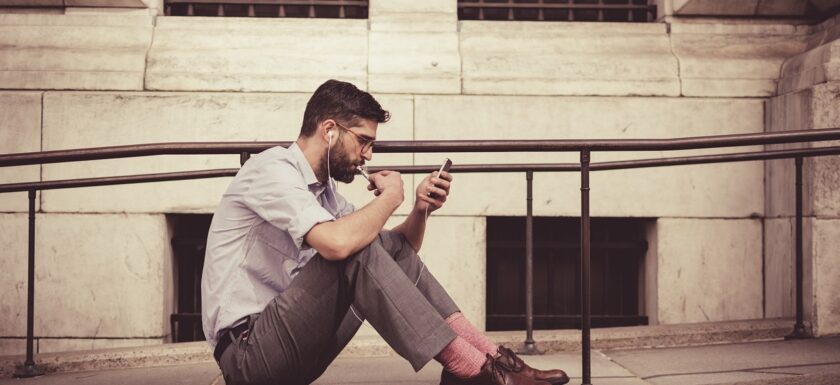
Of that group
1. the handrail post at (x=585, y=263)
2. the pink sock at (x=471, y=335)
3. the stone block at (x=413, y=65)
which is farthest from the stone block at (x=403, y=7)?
the pink sock at (x=471, y=335)

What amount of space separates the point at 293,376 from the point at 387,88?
3.20 m

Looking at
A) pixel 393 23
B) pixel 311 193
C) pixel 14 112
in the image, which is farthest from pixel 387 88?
pixel 311 193

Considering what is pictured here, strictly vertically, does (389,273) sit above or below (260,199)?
below

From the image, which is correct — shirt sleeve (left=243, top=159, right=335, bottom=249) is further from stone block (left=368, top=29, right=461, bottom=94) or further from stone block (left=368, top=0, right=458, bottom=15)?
stone block (left=368, top=0, right=458, bottom=15)

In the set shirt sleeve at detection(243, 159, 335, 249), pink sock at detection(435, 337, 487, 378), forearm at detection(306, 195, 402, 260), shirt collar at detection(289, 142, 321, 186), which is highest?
shirt collar at detection(289, 142, 321, 186)

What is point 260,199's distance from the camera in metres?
3.03

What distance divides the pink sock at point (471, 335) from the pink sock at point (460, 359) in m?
0.13

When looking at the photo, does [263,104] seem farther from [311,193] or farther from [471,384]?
[471,384]

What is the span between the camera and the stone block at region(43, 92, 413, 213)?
581cm

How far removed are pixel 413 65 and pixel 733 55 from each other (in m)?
2.17

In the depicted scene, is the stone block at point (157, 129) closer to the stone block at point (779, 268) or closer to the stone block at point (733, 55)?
the stone block at point (733, 55)

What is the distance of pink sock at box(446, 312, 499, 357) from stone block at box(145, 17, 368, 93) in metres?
2.98

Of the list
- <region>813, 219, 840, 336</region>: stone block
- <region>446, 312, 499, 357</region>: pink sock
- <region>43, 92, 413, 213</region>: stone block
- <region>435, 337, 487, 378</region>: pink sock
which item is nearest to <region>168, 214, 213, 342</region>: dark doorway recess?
<region>43, 92, 413, 213</region>: stone block

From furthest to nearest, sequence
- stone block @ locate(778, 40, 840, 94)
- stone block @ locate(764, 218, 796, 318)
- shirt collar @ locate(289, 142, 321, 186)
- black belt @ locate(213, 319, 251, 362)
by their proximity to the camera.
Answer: stone block @ locate(764, 218, 796, 318) < stone block @ locate(778, 40, 840, 94) < shirt collar @ locate(289, 142, 321, 186) < black belt @ locate(213, 319, 251, 362)
